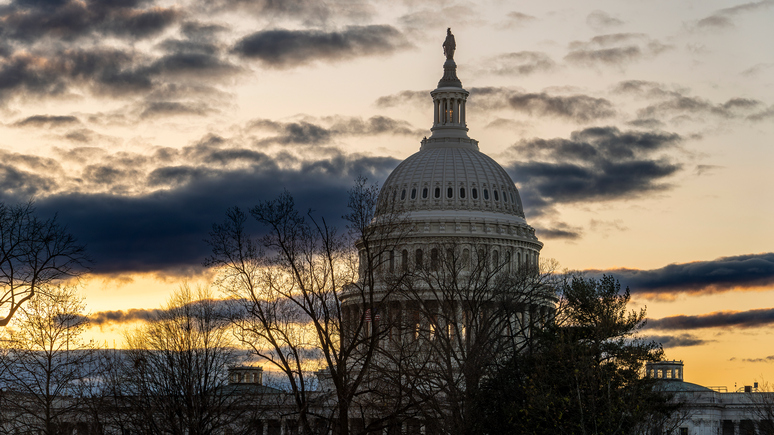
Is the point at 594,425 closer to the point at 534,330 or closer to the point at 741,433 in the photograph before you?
the point at 534,330

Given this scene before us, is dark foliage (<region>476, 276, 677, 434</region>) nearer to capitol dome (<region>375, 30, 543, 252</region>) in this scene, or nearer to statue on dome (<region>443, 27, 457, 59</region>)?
capitol dome (<region>375, 30, 543, 252</region>)

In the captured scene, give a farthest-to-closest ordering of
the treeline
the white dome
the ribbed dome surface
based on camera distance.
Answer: the ribbed dome surface → the white dome → the treeline

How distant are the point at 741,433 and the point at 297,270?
277 feet

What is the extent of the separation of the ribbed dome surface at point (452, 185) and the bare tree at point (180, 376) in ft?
206

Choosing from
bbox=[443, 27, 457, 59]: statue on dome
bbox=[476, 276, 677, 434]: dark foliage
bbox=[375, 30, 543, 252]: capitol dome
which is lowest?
bbox=[476, 276, 677, 434]: dark foliage

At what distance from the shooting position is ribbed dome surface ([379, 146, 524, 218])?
12138 centimetres

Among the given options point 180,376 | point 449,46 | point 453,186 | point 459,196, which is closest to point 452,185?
point 453,186

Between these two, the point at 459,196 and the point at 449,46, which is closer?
the point at 459,196

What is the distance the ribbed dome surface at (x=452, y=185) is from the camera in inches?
4779

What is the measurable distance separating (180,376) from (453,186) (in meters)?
73.1

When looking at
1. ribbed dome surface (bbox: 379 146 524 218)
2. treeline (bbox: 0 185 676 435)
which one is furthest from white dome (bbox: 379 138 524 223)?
treeline (bbox: 0 185 676 435)

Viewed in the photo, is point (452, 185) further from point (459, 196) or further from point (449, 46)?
point (449, 46)

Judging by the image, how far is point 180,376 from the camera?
171 ft

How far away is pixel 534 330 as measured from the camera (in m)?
57.6
